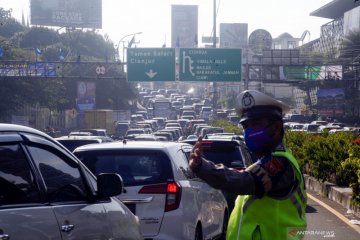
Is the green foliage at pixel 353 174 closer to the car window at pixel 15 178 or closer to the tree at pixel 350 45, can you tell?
the car window at pixel 15 178

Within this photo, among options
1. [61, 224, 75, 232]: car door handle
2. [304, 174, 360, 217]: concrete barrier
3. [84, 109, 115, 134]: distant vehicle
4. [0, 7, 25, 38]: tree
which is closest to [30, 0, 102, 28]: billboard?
[0, 7, 25, 38]: tree

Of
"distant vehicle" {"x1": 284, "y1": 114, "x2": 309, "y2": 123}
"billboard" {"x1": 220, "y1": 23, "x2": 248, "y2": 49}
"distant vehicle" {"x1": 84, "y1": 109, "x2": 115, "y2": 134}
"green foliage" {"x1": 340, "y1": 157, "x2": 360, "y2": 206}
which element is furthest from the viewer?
"billboard" {"x1": 220, "y1": 23, "x2": 248, "y2": 49}

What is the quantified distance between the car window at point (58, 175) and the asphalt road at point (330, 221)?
570 centimetres

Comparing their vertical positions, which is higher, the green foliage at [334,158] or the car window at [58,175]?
the car window at [58,175]

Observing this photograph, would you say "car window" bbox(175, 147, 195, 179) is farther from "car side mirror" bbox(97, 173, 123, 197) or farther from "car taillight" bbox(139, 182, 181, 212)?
"car side mirror" bbox(97, 173, 123, 197)

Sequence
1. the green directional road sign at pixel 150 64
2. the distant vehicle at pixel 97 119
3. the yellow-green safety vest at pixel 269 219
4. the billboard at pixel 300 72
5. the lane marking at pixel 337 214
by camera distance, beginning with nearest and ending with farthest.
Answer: the yellow-green safety vest at pixel 269 219 < the lane marking at pixel 337 214 < the green directional road sign at pixel 150 64 < the billboard at pixel 300 72 < the distant vehicle at pixel 97 119

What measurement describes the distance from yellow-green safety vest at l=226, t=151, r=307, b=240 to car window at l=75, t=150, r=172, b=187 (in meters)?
4.15

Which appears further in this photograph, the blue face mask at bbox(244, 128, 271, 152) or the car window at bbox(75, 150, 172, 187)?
the car window at bbox(75, 150, 172, 187)

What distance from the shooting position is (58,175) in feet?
17.5

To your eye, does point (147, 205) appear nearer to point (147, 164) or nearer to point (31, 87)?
point (147, 164)

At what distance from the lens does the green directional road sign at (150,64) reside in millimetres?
41281

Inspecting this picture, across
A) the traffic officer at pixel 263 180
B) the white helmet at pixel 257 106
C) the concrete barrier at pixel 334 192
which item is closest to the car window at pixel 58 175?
the traffic officer at pixel 263 180

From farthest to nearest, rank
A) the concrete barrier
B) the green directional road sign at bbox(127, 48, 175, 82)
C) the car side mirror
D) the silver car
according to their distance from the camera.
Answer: the green directional road sign at bbox(127, 48, 175, 82) < the concrete barrier < the car side mirror < the silver car

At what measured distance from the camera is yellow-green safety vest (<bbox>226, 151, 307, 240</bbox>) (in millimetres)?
4430
